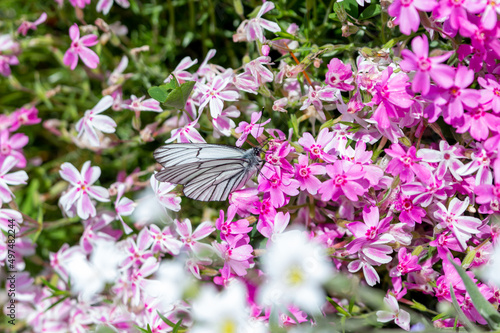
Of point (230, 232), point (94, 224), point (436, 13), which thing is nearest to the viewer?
point (436, 13)

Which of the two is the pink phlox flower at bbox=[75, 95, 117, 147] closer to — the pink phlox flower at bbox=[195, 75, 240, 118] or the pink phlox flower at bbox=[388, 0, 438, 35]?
the pink phlox flower at bbox=[195, 75, 240, 118]

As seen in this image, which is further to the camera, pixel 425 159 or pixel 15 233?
pixel 15 233

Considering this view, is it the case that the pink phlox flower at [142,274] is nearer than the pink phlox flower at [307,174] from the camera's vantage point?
No

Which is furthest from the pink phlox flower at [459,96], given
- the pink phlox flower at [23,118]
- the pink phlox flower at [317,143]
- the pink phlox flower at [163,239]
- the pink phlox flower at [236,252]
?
the pink phlox flower at [23,118]

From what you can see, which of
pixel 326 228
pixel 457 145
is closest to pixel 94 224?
pixel 326 228

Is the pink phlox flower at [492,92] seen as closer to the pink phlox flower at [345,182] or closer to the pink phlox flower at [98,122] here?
the pink phlox flower at [345,182]

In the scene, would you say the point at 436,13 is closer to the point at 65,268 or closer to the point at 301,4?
the point at 301,4
